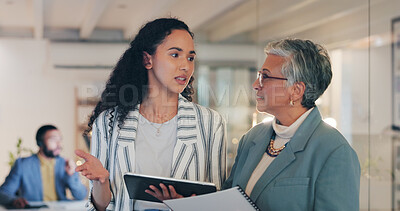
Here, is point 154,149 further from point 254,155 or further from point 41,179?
point 41,179

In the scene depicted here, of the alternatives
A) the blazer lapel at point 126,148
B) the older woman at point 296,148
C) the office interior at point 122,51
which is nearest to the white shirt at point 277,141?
the older woman at point 296,148

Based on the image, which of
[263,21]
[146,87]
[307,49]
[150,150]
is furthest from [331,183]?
[263,21]

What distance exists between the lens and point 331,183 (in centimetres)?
151

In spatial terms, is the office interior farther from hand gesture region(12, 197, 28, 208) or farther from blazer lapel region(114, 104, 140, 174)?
blazer lapel region(114, 104, 140, 174)

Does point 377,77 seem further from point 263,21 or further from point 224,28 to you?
point 224,28

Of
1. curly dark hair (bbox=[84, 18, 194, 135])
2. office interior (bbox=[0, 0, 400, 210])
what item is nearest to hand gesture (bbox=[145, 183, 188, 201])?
curly dark hair (bbox=[84, 18, 194, 135])

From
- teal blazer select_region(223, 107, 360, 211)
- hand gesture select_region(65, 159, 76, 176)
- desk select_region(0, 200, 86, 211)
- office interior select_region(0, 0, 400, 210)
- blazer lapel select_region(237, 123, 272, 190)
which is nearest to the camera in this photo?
teal blazer select_region(223, 107, 360, 211)

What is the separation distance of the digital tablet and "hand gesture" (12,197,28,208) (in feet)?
9.40

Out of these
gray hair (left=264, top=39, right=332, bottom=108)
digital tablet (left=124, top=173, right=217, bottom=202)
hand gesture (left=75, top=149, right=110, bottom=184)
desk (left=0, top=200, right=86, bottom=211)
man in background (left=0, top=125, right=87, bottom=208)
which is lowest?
desk (left=0, top=200, right=86, bottom=211)

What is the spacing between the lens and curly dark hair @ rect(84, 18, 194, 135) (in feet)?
6.56

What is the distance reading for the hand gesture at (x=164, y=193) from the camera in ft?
5.79

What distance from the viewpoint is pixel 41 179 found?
4.40 meters

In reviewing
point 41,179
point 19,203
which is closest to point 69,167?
point 41,179

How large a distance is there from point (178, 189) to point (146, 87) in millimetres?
503
